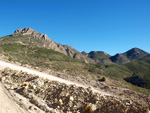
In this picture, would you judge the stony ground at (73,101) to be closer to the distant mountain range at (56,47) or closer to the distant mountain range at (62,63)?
the distant mountain range at (62,63)

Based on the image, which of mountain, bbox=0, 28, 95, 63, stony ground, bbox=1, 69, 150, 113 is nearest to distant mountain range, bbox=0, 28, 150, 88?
mountain, bbox=0, 28, 95, 63

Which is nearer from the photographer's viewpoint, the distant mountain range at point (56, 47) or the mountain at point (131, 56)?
the distant mountain range at point (56, 47)

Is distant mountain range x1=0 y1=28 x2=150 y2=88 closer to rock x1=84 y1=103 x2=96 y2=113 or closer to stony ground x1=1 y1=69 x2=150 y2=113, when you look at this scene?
stony ground x1=1 y1=69 x2=150 y2=113

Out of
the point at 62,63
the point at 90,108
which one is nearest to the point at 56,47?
the point at 62,63

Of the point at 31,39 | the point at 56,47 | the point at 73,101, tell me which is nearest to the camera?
the point at 73,101

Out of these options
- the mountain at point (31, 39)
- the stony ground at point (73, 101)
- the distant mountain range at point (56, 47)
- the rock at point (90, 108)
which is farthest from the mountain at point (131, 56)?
the rock at point (90, 108)

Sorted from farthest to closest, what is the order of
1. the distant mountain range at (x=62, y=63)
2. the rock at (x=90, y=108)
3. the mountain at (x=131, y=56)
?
the mountain at (x=131, y=56), the distant mountain range at (x=62, y=63), the rock at (x=90, y=108)

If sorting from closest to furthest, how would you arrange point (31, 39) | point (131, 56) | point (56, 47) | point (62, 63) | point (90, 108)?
point (90, 108), point (62, 63), point (31, 39), point (56, 47), point (131, 56)

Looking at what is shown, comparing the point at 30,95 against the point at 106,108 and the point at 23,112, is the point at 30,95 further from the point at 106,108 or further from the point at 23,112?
the point at 106,108

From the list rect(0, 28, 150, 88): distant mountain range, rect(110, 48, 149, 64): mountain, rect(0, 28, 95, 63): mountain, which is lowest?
rect(0, 28, 150, 88): distant mountain range

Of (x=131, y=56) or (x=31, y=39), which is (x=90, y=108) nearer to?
(x=31, y=39)

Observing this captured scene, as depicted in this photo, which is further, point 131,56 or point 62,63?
point 131,56

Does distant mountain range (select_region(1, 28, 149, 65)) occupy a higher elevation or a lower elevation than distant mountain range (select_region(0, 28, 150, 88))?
higher

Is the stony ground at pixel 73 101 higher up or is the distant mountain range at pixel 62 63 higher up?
the distant mountain range at pixel 62 63
